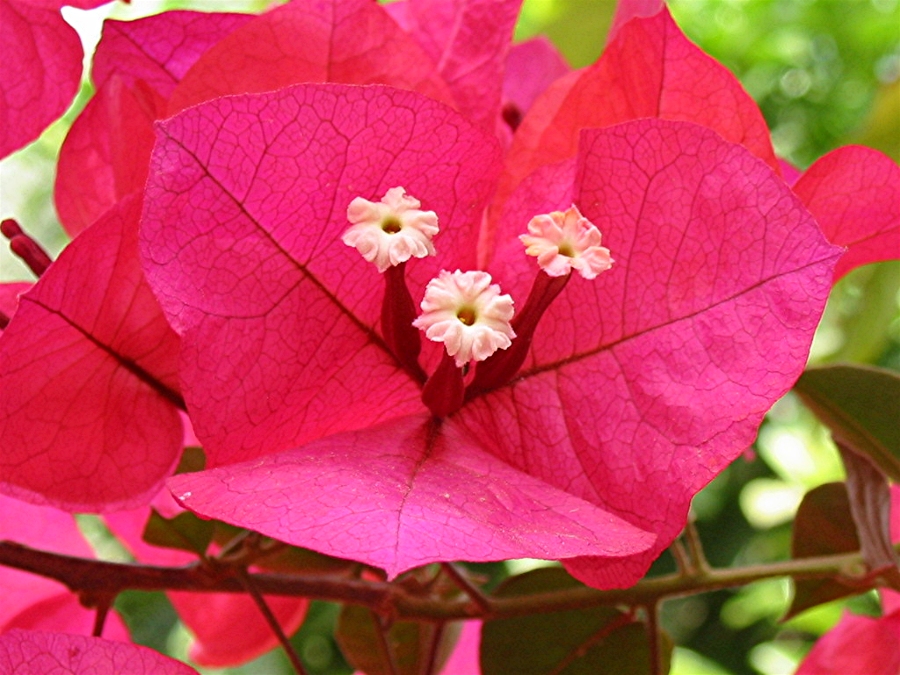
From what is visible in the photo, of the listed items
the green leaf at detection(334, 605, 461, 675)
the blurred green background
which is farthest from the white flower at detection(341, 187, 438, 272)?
the blurred green background

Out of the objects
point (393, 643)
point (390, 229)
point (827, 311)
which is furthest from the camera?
point (827, 311)

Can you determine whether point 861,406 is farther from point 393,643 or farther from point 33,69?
point 33,69

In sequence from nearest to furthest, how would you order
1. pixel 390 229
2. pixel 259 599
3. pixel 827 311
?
pixel 390 229, pixel 259 599, pixel 827 311

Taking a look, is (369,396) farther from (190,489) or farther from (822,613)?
(822,613)

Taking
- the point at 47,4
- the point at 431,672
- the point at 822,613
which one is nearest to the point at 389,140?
the point at 47,4

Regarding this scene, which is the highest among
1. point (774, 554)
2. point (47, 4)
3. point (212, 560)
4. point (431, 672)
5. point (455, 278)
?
point (47, 4)

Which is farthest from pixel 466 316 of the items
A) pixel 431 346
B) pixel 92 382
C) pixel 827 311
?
pixel 827 311

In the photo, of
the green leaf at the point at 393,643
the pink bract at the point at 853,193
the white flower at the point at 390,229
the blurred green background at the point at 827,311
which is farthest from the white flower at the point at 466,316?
the blurred green background at the point at 827,311

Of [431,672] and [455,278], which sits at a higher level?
[455,278]
